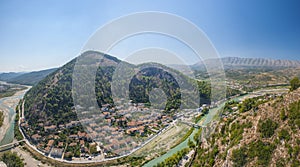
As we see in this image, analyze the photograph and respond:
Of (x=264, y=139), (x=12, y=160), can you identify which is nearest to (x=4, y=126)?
(x=12, y=160)

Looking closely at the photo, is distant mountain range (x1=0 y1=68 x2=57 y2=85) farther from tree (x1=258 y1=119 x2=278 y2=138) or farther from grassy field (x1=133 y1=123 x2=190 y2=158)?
tree (x1=258 y1=119 x2=278 y2=138)

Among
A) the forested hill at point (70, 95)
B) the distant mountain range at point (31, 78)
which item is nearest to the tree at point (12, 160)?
the forested hill at point (70, 95)

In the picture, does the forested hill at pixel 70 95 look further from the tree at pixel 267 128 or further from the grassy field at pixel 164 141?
the tree at pixel 267 128

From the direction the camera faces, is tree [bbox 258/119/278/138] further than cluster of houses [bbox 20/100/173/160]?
No

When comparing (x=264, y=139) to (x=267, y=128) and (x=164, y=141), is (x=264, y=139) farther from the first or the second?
(x=164, y=141)

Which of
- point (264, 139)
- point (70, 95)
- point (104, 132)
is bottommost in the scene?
point (104, 132)

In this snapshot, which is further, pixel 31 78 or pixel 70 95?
pixel 31 78

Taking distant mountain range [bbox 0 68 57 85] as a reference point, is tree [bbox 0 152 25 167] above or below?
below

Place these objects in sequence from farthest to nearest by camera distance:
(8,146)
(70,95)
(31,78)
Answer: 1. (31,78)
2. (70,95)
3. (8,146)

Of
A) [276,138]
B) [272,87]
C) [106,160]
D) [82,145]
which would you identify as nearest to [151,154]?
[106,160]

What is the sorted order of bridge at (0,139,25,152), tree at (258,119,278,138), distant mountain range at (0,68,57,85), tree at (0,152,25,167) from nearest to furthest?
1. tree at (258,119,278,138)
2. tree at (0,152,25,167)
3. bridge at (0,139,25,152)
4. distant mountain range at (0,68,57,85)

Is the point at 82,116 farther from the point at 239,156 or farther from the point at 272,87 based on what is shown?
the point at 272,87

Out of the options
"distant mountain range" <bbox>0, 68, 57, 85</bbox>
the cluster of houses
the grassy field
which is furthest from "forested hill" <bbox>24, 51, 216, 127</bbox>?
"distant mountain range" <bbox>0, 68, 57, 85</bbox>
